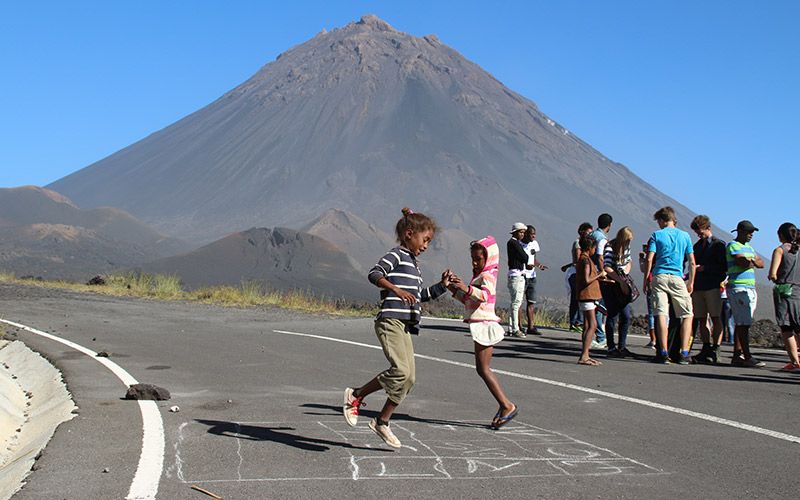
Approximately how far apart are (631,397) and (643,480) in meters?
3.30

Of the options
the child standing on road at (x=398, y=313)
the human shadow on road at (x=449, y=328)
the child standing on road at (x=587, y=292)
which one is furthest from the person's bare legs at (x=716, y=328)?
the child standing on road at (x=398, y=313)

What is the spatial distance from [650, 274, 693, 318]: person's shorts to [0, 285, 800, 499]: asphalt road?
2.58ft

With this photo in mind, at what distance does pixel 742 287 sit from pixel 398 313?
22.5 ft

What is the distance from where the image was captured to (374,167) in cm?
15675

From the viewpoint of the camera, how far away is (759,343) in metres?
16.1

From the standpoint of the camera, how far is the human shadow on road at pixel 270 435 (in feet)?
20.9

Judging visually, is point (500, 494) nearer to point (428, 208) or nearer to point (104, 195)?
point (428, 208)

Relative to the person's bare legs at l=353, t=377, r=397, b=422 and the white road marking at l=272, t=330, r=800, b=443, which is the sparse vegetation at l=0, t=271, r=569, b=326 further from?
the person's bare legs at l=353, t=377, r=397, b=422

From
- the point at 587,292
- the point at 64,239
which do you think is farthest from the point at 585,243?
the point at 64,239

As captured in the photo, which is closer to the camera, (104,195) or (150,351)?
(150,351)

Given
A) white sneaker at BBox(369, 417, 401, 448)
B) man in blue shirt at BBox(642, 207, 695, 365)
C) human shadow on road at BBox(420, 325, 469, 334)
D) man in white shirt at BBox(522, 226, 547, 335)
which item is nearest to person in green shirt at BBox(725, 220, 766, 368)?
man in blue shirt at BBox(642, 207, 695, 365)

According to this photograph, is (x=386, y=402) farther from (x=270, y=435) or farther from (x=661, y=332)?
(x=661, y=332)

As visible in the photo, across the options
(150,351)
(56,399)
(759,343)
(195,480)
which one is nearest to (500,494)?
(195,480)

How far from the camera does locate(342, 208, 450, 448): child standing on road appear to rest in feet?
21.3
